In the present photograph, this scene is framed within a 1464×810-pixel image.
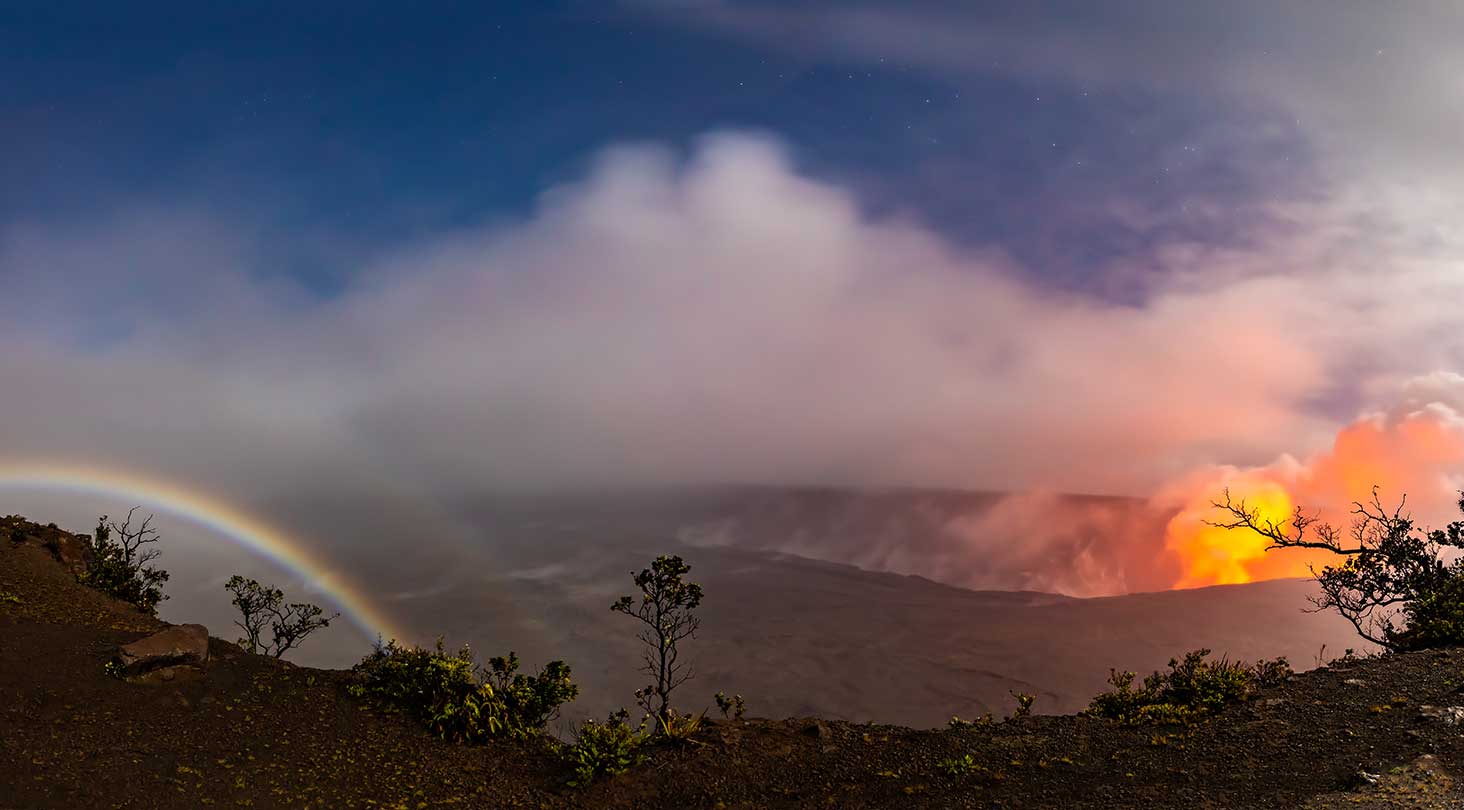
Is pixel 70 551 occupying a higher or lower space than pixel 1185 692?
higher

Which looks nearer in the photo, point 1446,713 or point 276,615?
point 1446,713

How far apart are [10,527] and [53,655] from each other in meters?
11.0

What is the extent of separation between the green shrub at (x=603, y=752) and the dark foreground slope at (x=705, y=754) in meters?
0.33

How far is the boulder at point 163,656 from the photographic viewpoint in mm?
18422

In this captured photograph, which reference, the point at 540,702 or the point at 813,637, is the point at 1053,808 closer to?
the point at 540,702

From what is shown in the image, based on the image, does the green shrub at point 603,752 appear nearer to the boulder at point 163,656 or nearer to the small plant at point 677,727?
the small plant at point 677,727

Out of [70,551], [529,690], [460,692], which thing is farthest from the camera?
[70,551]

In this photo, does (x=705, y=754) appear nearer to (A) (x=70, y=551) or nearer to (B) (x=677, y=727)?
(B) (x=677, y=727)

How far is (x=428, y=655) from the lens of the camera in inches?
807

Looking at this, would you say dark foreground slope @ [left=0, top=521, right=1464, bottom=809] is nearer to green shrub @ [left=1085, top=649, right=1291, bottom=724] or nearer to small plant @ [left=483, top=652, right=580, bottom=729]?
green shrub @ [left=1085, top=649, right=1291, bottom=724]

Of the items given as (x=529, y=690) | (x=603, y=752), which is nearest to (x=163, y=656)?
(x=529, y=690)

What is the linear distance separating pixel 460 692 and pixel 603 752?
4163 millimetres

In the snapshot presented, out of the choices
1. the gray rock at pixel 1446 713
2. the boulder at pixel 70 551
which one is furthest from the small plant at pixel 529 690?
the gray rock at pixel 1446 713

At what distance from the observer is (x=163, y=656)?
18.8 metres
